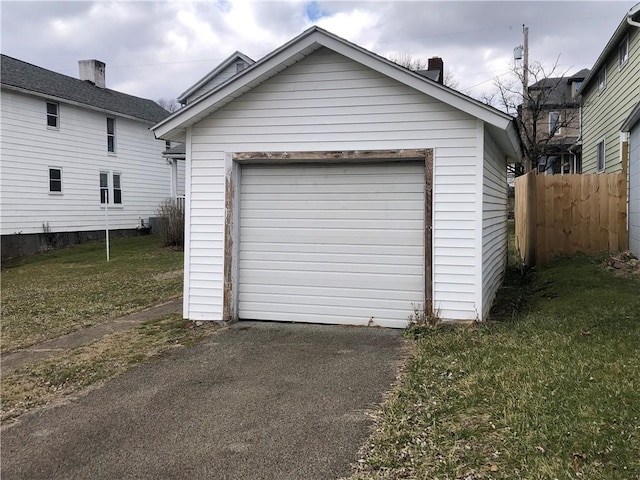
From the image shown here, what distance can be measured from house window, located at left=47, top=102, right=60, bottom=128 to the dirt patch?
63.3 feet

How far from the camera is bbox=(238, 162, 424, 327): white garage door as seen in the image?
756 centimetres

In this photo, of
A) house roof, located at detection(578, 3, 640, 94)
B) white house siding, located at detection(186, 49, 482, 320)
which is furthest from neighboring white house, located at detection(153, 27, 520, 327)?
house roof, located at detection(578, 3, 640, 94)

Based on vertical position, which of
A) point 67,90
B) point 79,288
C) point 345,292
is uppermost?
point 67,90

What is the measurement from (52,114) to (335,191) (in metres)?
16.6

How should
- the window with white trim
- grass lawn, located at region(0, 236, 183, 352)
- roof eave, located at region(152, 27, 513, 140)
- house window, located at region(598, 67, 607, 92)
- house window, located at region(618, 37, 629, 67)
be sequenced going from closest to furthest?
roof eave, located at region(152, 27, 513, 140)
grass lawn, located at region(0, 236, 183, 352)
house window, located at region(618, 37, 629, 67)
house window, located at region(598, 67, 607, 92)
the window with white trim

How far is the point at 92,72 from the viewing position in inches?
959

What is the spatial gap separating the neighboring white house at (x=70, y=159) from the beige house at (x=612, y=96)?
15.8 meters

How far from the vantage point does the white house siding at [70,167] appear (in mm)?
18312

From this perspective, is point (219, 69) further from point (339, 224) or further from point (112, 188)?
point (339, 224)

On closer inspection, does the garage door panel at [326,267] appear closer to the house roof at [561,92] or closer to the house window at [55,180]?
the house window at [55,180]

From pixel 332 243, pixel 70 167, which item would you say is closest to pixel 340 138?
pixel 332 243

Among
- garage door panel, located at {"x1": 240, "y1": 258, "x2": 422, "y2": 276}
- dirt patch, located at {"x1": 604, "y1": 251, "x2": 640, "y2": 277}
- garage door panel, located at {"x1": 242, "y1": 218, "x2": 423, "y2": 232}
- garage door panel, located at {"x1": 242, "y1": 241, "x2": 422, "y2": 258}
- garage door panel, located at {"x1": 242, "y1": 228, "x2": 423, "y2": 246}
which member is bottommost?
dirt patch, located at {"x1": 604, "y1": 251, "x2": 640, "y2": 277}

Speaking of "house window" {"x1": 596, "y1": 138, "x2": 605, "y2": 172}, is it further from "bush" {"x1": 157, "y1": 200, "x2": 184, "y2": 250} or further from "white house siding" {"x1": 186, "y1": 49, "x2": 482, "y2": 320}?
"bush" {"x1": 157, "y1": 200, "x2": 184, "y2": 250}

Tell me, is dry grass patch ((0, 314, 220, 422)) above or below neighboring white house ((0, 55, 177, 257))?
below
